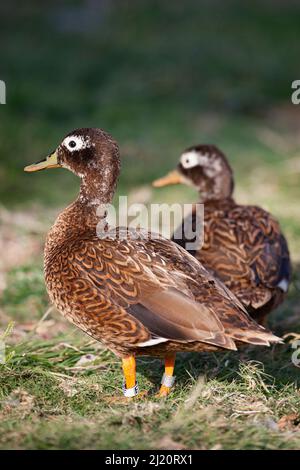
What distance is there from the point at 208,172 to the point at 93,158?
78.6 inches

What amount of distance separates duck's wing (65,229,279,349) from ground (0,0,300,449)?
35cm

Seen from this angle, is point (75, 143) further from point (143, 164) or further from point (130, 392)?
point (143, 164)

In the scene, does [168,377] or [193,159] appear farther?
[193,159]

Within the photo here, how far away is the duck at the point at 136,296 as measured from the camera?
4371mm

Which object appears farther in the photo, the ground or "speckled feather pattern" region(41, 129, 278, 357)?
"speckled feather pattern" region(41, 129, 278, 357)

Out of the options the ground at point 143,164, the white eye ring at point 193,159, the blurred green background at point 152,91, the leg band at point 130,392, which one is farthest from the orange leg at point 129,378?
the blurred green background at point 152,91

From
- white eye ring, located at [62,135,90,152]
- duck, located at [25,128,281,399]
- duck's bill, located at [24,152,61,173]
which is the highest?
white eye ring, located at [62,135,90,152]

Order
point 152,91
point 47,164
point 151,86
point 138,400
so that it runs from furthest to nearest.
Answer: point 151,86
point 152,91
point 47,164
point 138,400

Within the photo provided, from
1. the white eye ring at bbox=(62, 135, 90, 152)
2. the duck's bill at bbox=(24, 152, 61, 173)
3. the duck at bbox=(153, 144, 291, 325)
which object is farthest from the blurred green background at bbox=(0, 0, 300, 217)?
the white eye ring at bbox=(62, 135, 90, 152)

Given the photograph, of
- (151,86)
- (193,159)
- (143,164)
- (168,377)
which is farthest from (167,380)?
(151,86)

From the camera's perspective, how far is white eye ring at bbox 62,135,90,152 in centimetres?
508

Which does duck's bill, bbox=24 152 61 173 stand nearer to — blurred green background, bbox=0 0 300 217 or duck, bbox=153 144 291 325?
duck, bbox=153 144 291 325

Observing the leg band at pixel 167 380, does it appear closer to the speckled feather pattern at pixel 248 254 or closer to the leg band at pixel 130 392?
the leg band at pixel 130 392

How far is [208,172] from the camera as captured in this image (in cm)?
694
